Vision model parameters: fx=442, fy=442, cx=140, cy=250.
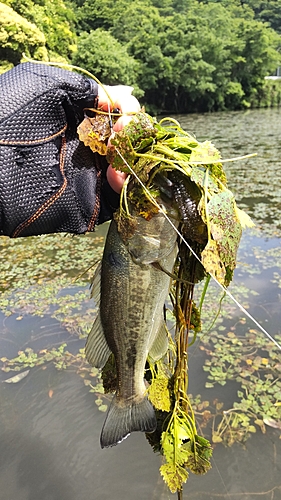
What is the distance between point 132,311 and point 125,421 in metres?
0.56

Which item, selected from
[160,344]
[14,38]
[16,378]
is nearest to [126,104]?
[160,344]

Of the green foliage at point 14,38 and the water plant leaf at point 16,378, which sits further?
the green foliage at point 14,38

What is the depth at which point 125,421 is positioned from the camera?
2.02 meters

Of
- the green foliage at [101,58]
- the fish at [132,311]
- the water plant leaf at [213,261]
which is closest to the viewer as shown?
the water plant leaf at [213,261]

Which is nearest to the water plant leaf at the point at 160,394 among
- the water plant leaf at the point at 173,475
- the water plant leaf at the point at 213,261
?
the water plant leaf at the point at 173,475

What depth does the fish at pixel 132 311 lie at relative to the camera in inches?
67.7

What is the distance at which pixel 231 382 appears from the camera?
4.16 meters

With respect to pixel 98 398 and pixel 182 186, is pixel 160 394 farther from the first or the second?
pixel 98 398

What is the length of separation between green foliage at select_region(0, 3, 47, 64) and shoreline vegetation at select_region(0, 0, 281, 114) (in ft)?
0.18

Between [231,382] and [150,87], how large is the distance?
101 ft

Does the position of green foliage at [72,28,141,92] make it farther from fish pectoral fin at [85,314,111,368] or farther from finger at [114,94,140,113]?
fish pectoral fin at [85,314,111,368]

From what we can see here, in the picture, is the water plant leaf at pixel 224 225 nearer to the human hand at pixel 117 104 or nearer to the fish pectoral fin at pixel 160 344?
the human hand at pixel 117 104

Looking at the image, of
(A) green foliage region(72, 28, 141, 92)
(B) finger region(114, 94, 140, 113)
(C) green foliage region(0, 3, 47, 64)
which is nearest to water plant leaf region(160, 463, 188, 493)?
(B) finger region(114, 94, 140, 113)

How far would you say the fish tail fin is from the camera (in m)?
2.00
